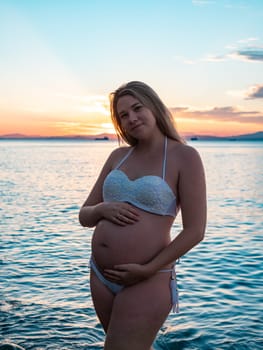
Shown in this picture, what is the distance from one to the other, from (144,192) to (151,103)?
0.58 metres

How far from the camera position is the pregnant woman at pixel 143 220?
3.10 meters

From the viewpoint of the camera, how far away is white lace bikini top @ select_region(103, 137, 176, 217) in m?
3.14

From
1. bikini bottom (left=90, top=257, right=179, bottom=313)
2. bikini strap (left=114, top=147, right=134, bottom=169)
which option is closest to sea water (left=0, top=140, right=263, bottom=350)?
bikini bottom (left=90, top=257, right=179, bottom=313)

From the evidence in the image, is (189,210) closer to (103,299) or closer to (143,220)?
(143,220)

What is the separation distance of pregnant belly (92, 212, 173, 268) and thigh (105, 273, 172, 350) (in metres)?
0.17

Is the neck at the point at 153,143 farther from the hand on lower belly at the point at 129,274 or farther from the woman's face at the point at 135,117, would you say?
the hand on lower belly at the point at 129,274

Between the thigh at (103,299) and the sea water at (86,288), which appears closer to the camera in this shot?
the thigh at (103,299)

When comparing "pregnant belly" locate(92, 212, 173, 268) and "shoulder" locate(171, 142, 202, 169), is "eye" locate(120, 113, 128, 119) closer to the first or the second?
"shoulder" locate(171, 142, 202, 169)

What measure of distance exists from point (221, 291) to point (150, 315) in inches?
219

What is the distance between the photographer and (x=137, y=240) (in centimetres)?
324

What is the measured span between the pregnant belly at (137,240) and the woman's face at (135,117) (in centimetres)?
54

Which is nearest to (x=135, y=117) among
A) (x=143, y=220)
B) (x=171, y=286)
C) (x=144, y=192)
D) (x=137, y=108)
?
(x=137, y=108)

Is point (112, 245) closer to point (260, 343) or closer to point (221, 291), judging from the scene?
point (260, 343)

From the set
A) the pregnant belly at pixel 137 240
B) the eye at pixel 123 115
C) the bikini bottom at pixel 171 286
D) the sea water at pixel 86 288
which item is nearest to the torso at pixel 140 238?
the pregnant belly at pixel 137 240
